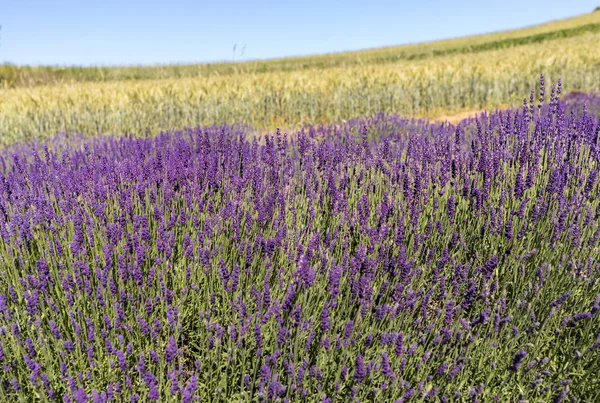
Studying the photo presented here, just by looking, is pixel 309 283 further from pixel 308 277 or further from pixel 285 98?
pixel 285 98

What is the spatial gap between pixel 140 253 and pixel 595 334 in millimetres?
1946

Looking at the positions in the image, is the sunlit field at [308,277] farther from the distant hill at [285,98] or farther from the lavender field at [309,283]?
the distant hill at [285,98]

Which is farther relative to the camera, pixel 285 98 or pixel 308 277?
pixel 285 98

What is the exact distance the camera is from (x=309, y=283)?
168 centimetres

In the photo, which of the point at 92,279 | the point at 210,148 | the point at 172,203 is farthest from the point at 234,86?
the point at 92,279

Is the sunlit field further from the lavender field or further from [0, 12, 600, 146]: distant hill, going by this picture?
[0, 12, 600, 146]: distant hill

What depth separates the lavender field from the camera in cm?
160

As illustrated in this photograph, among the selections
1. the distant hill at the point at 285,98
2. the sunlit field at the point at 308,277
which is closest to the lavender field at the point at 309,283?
the sunlit field at the point at 308,277

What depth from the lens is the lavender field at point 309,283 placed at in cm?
160

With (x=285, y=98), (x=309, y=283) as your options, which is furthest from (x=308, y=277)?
(x=285, y=98)

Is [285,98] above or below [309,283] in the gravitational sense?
above

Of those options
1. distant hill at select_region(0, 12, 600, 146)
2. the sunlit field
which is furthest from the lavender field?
distant hill at select_region(0, 12, 600, 146)

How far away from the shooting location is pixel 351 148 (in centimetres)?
396

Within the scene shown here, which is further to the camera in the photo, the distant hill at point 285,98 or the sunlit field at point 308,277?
the distant hill at point 285,98
